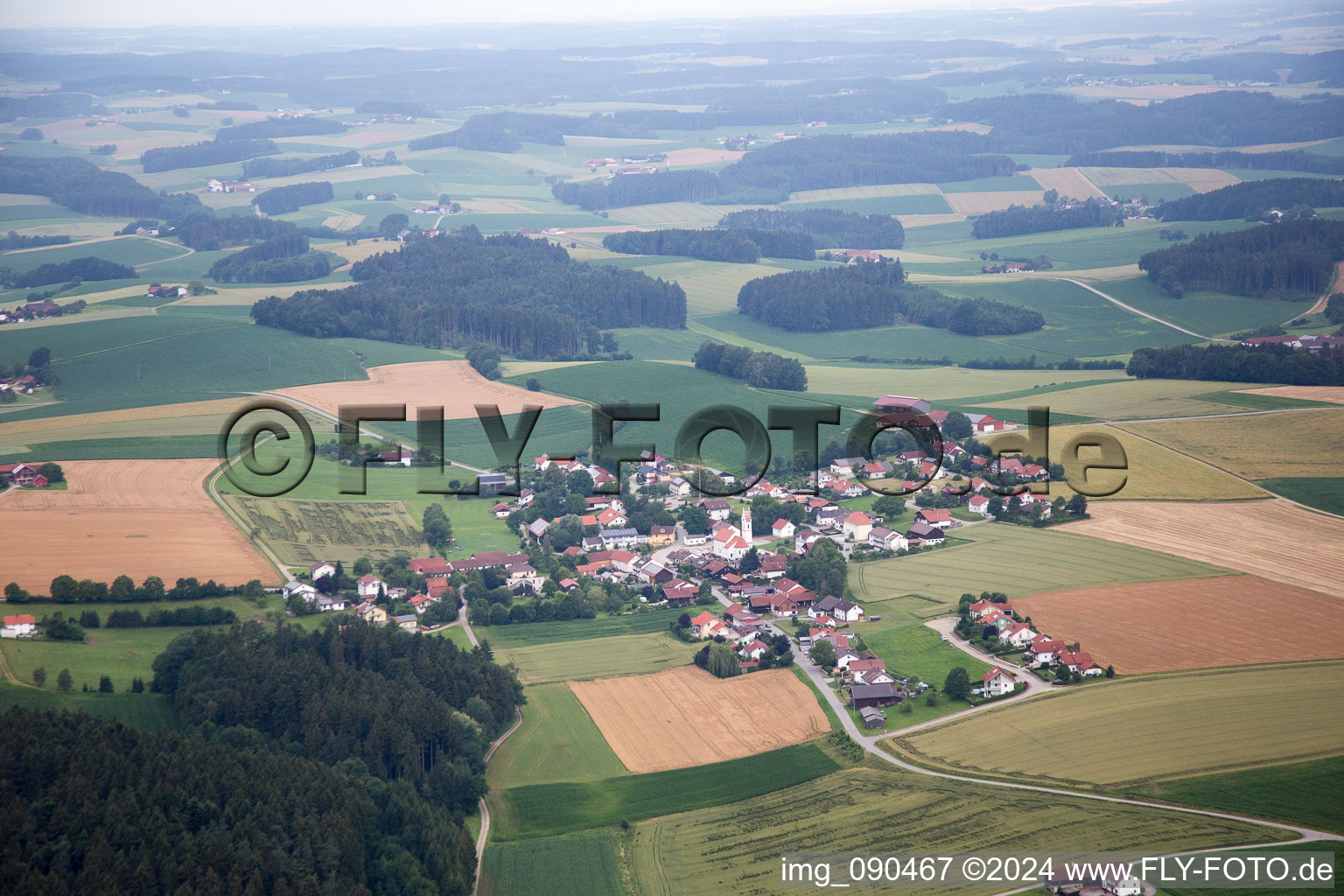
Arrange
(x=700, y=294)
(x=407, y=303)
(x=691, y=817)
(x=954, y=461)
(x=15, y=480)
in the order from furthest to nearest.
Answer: (x=700, y=294) → (x=407, y=303) → (x=954, y=461) → (x=15, y=480) → (x=691, y=817)

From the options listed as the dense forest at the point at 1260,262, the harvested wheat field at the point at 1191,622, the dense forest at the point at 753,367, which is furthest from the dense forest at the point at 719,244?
the harvested wheat field at the point at 1191,622

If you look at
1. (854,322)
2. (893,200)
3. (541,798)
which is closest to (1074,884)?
(541,798)

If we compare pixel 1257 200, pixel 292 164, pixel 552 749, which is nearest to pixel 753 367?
pixel 552 749

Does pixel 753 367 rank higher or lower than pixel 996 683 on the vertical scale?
higher

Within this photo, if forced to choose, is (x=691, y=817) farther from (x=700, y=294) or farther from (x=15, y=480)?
(x=700, y=294)

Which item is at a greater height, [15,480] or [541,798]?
[15,480]

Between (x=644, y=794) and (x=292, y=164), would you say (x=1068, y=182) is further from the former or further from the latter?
(x=644, y=794)

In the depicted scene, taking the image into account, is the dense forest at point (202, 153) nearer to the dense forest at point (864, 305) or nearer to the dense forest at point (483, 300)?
the dense forest at point (483, 300)
